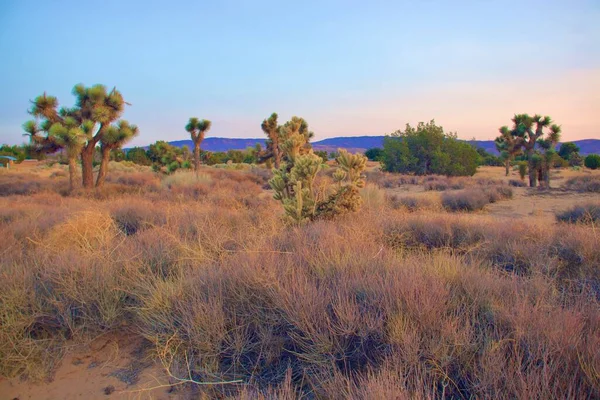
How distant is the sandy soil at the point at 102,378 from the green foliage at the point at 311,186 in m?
4.34

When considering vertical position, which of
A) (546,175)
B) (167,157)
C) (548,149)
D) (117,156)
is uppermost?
(117,156)

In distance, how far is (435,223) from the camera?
275 inches

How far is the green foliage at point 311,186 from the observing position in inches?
306

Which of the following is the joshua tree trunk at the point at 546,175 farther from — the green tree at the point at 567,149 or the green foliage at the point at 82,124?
the green tree at the point at 567,149

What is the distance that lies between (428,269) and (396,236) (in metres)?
2.44

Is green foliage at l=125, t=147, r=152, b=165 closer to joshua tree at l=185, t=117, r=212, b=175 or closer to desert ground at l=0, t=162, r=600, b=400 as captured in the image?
joshua tree at l=185, t=117, r=212, b=175

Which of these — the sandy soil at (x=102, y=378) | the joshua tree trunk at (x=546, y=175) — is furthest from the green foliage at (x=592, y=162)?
the sandy soil at (x=102, y=378)

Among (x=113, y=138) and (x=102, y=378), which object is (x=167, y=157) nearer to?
(x=113, y=138)

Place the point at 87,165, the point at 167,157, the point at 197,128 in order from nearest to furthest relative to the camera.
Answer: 1. the point at 87,165
2. the point at 197,128
3. the point at 167,157

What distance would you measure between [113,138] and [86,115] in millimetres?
1688

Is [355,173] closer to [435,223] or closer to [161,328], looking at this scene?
[435,223]

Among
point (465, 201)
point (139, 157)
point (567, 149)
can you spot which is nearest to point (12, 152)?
point (139, 157)

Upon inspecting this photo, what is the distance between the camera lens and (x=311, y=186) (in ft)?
26.6

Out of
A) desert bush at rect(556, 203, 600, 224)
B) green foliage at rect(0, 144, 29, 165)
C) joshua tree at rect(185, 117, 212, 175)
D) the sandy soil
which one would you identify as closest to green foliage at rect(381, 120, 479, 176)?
joshua tree at rect(185, 117, 212, 175)
